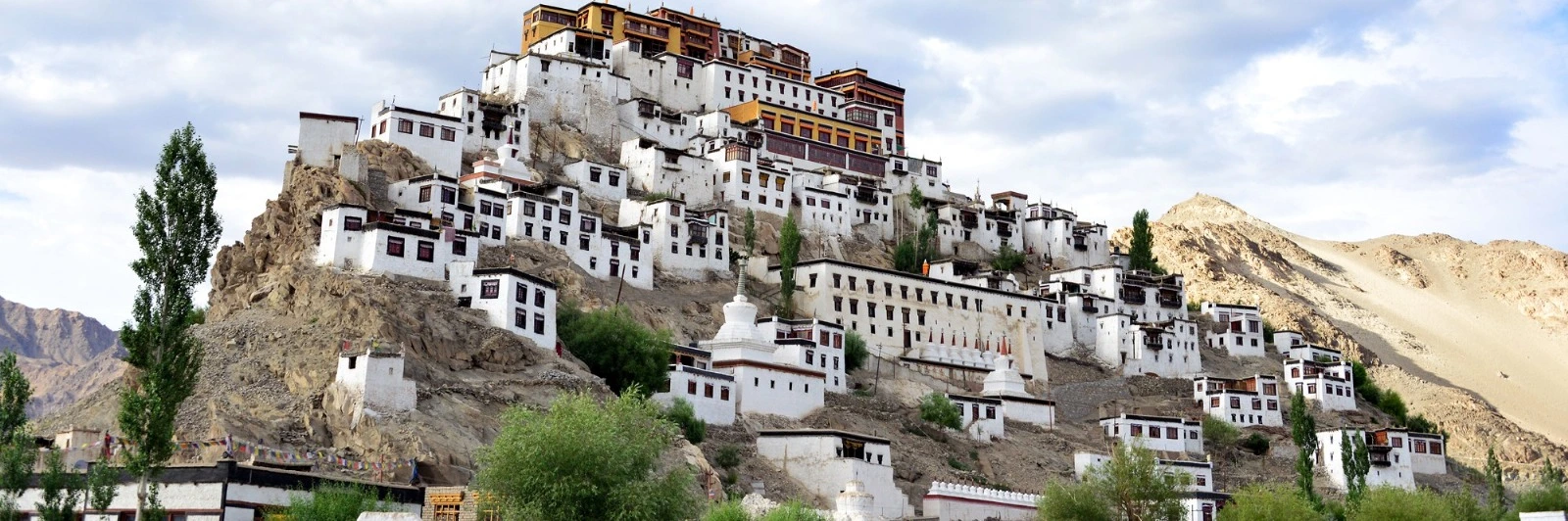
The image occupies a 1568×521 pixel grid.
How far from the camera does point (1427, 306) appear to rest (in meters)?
140

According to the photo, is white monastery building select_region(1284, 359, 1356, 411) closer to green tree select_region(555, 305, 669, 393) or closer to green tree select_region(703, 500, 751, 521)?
green tree select_region(555, 305, 669, 393)

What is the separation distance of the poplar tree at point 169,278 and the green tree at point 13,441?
2047mm

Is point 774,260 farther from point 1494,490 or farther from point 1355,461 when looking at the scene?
point 1494,490

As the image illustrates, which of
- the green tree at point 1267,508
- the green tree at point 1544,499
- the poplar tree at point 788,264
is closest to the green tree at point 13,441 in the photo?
the green tree at point 1267,508

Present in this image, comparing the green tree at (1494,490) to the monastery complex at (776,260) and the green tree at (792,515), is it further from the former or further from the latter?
the green tree at (792,515)

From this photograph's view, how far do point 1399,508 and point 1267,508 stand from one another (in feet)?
11.4

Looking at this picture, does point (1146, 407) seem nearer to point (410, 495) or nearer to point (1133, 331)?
point (1133, 331)

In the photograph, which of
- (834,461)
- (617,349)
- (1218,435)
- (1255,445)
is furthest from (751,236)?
(1255,445)

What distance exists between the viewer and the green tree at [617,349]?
57594mm

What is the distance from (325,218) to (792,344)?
699 inches

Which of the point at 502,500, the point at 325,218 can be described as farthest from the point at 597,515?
the point at 325,218

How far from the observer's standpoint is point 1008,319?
80.1m

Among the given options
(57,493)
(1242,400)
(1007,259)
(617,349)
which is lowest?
(57,493)

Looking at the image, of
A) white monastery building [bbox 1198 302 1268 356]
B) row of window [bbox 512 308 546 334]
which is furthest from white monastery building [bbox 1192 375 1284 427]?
row of window [bbox 512 308 546 334]
